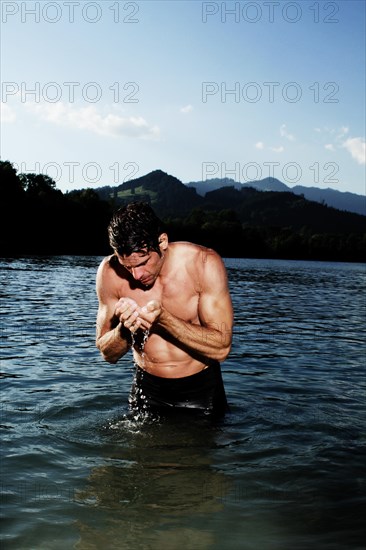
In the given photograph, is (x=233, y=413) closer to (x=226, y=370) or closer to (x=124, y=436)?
(x=124, y=436)

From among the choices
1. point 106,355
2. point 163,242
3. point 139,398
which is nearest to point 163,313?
point 163,242

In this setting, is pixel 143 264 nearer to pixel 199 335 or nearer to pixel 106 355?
pixel 199 335

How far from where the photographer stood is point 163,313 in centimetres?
504

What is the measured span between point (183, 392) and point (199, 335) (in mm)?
1223

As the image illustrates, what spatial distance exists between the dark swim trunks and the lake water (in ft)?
0.72

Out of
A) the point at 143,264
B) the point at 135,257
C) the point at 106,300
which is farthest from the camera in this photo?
the point at 106,300

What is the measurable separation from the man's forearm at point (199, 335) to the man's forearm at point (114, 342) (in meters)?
0.48

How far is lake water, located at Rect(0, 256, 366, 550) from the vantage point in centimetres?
439

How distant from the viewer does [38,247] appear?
111 metres

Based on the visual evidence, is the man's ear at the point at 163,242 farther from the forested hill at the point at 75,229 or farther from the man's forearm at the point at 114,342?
the forested hill at the point at 75,229

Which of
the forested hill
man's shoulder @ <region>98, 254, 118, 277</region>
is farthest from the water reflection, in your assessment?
the forested hill

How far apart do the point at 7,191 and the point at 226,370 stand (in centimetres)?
11551

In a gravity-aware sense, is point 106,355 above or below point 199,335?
below

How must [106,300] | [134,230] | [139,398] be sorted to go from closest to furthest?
1. [134,230]
2. [106,300]
3. [139,398]
